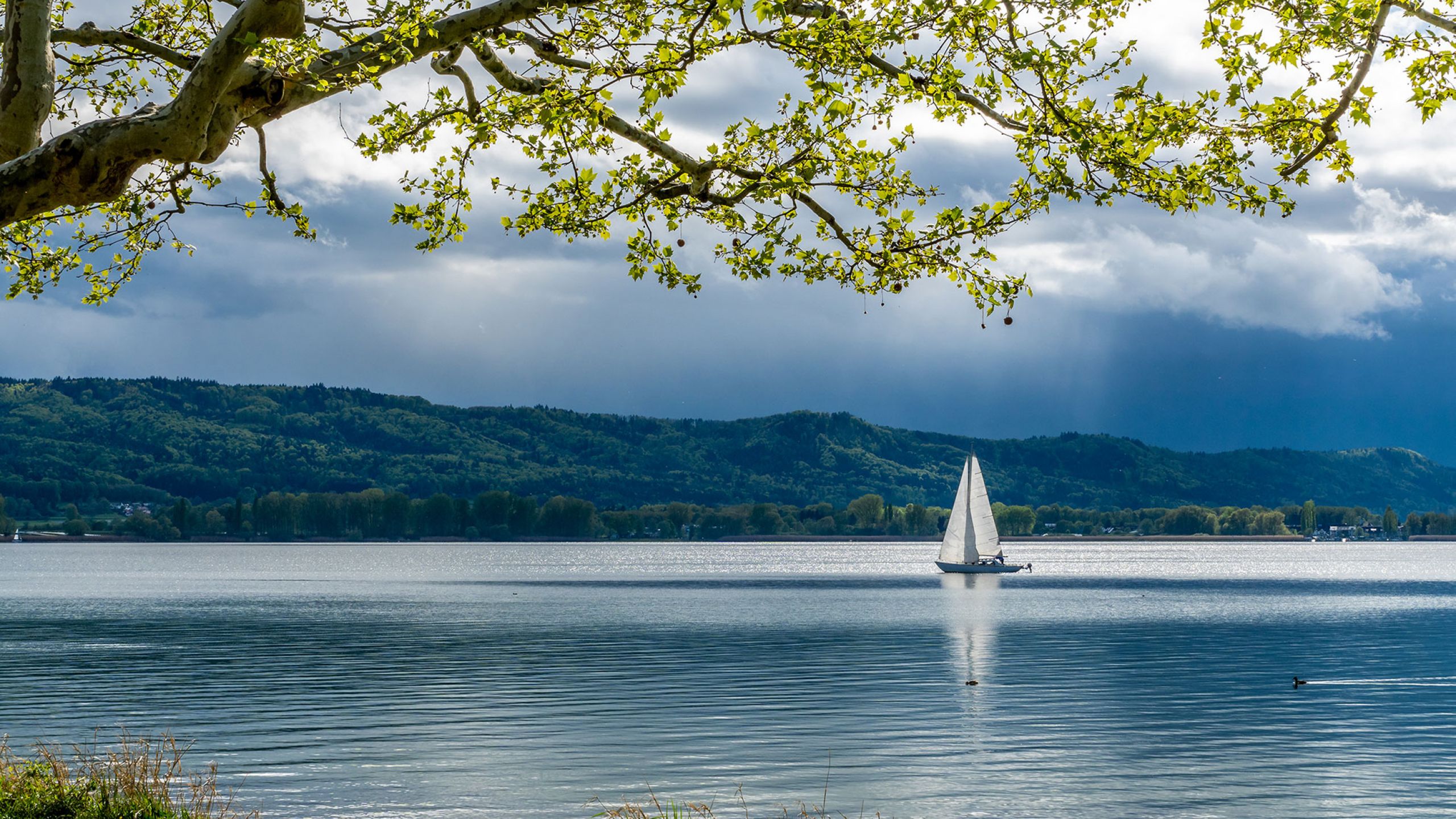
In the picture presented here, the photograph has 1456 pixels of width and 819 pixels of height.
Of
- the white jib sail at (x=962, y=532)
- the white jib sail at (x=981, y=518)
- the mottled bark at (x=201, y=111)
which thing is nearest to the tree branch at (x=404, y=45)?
the mottled bark at (x=201, y=111)

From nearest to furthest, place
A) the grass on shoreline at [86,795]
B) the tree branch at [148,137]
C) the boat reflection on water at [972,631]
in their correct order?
the tree branch at [148,137], the grass on shoreline at [86,795], the boat reflection on water at [972,631]

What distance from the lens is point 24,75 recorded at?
1689 centimetres

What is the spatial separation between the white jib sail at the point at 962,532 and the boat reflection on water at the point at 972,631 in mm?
3377

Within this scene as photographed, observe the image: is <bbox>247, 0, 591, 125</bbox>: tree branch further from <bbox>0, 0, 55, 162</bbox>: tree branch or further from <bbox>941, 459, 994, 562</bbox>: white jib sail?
<bbox>941, 459, 994, 562</bbox>: white jib sail

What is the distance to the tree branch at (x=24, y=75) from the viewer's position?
16.7 meters

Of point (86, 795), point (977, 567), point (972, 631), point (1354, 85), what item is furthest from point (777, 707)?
point (977, 567)

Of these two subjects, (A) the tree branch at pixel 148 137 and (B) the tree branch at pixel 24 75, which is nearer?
(A) the tree branch at pixel 148 137

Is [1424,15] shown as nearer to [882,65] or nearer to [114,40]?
[882,65]

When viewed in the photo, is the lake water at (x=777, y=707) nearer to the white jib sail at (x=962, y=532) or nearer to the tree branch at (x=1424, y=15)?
the tree branch at (x=1424, y=15)

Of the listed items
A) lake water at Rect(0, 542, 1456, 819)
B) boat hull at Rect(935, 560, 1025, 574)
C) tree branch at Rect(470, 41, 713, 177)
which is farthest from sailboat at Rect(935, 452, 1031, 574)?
tree branch at Rect(470, 41, 713, 177)

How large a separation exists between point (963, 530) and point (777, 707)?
118 m

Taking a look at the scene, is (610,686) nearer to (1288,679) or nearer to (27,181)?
(1288,679)

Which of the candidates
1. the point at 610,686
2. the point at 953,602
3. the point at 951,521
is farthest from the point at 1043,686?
the point at 951,521

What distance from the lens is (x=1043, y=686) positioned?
58531 millimetres
